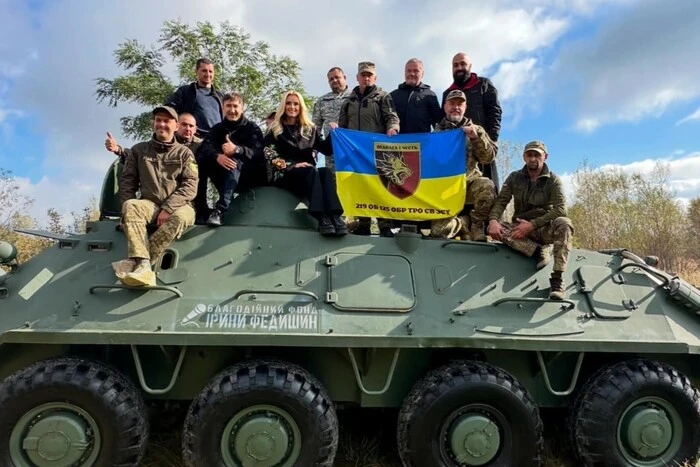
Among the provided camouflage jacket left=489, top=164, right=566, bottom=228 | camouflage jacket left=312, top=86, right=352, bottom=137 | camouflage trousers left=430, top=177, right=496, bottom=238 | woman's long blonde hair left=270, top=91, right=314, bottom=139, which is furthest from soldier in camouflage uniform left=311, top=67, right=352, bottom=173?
camouflage jacket left=489, top=164, right=566, bottom=228

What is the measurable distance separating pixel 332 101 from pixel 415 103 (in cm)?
110

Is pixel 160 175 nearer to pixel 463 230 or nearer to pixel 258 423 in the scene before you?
pixel 258 423

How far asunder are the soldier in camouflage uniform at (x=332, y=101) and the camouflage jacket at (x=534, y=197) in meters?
2.49

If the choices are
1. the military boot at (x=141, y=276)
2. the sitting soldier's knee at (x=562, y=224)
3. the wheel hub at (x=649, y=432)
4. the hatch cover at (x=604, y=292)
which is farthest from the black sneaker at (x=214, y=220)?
the wheel hub at (x=649, y=432)

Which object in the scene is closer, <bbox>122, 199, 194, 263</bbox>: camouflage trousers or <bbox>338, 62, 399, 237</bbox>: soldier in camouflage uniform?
<bbox>122, 199, 194, 263</bbox>: camouflage trousers

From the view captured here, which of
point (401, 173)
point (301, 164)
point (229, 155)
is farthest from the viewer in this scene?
point (401, 173)

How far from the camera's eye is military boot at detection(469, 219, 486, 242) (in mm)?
6220

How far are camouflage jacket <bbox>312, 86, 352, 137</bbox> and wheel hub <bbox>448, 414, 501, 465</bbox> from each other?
416cm

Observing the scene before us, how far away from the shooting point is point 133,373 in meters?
4.98

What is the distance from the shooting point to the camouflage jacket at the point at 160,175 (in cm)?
530

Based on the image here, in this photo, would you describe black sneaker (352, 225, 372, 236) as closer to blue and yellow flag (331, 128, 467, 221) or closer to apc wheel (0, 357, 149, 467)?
blue and yellow flag (331, 128, 467, 221)

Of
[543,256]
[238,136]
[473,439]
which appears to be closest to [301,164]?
[238,136]

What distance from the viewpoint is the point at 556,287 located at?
5.44 m

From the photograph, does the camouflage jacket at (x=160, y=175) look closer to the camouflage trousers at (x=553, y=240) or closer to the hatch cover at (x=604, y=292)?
the camouflage trousers at (x=553, y=240)
